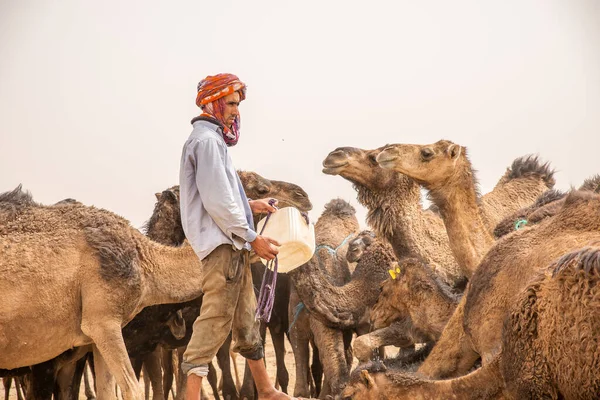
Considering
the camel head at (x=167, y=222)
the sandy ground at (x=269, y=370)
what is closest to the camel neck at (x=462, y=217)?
the camel head at (x=167, y=222)

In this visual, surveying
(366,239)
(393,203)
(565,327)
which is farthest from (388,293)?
(565,327)

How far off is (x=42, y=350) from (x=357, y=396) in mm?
3123

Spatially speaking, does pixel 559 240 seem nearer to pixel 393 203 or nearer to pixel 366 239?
pixel 393 203

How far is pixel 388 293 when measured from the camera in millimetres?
7996

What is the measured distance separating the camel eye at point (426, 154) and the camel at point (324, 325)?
5.54ft

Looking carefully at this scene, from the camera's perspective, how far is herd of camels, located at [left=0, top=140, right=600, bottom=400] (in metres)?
4.28

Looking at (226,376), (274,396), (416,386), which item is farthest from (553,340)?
(226,376)

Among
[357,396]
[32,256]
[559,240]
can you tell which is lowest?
[357,396]

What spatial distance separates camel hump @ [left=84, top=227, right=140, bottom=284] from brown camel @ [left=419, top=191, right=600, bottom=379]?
8.94 feet

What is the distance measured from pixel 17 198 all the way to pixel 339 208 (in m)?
4.80

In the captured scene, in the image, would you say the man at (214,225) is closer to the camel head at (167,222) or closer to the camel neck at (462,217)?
the camel neck at (462,217)

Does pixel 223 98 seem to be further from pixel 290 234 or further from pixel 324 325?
pixel 324 325

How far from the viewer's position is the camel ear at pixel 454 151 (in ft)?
26.5

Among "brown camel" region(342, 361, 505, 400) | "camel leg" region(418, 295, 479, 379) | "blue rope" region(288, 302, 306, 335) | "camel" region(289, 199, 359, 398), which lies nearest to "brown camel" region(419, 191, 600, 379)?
"camel leg" region(418, 295, 479, 379)
